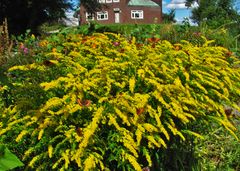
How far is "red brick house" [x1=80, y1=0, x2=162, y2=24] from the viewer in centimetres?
6738

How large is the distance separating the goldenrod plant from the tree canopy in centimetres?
2302

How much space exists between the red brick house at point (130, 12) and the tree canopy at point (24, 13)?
38.8 m

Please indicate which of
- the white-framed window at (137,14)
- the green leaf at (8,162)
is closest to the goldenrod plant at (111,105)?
the green leaf at (8,162)

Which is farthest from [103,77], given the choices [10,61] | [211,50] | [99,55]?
[10,61]

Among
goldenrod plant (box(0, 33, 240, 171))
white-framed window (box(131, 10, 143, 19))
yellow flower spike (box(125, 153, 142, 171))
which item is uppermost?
goldenrod plant (box(0, 33, 240, 171))

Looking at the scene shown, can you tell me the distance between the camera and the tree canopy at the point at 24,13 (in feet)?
85.5

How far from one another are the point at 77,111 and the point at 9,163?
1054mm

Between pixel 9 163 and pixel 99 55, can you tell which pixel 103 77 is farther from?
pixel 9 163

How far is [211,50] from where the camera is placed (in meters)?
3.78

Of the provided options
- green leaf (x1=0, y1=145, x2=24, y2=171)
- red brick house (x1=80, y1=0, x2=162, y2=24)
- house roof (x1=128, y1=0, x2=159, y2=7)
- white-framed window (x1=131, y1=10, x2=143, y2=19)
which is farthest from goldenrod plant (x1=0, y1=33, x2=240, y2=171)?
house roof (x1=128, y1=0, x2=159, y2=7)

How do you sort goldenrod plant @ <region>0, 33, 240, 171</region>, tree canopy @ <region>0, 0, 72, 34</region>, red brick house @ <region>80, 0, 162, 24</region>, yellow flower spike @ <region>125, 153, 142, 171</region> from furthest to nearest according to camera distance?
red brick house @ <region>80, 0, 162, 24</region> → tree canopy @ <region>0, 0, 72, 34</region> → goldenrod plant @ <region>0, 33, 240, 171</region> → yellow flower spike @ <region>125, 153, 142, 171</region>

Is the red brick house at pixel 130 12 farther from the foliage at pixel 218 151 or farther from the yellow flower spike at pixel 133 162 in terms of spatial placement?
the yellow flower spike at pixel 133 162

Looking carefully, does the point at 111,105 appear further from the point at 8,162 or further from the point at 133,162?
the point at 8,162

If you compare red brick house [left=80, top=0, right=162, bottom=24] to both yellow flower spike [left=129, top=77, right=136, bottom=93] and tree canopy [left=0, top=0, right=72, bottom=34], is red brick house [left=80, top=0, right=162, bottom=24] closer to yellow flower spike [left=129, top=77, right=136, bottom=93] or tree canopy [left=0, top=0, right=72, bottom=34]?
tree canopy [left=0, top=0, right=72, bottom=34]
